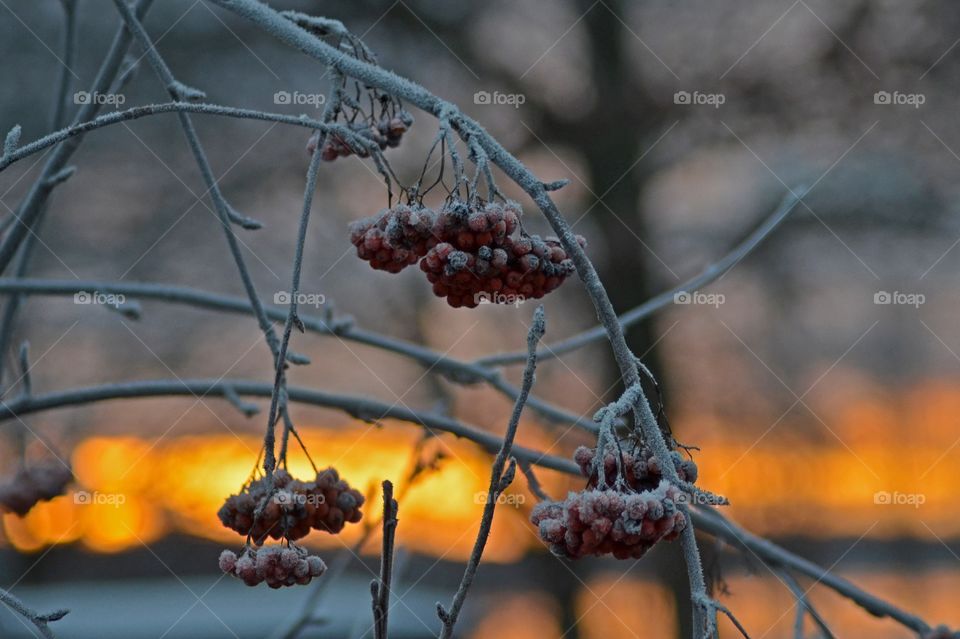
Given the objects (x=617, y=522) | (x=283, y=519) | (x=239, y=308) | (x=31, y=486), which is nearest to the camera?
(x=617, y=522)

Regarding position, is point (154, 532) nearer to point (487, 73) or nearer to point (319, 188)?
point (319, 188)

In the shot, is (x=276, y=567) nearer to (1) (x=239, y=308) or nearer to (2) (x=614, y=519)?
(2) (x=614, y=519)

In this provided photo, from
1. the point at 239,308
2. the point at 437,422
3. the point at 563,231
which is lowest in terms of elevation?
the point at 563,231

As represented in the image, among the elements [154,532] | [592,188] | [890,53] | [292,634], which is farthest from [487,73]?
[292,634]

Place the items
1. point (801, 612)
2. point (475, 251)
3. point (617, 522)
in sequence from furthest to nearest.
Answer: point (801, 612), point (475, 251), point (617, 522)

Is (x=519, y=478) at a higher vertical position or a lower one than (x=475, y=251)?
higher

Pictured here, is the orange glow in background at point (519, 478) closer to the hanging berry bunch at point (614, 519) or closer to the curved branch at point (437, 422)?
the curved branch at point (437, 422)

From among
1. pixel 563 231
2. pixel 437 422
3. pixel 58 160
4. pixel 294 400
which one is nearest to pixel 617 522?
pixel 563 231
